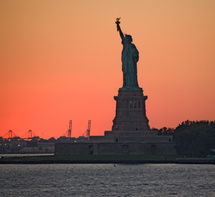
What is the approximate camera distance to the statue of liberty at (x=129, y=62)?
618 feet

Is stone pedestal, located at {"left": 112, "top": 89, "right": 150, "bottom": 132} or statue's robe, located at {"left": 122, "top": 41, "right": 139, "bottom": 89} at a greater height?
statue's robe, located at {"left": 122, "top": 41, "right": 139, "bottom": 89}

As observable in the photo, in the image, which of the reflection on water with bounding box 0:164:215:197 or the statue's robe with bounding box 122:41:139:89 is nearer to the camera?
the reflection on water with bounding box 0:164:215:197

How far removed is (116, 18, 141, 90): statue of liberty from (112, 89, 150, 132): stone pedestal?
2.14 metres

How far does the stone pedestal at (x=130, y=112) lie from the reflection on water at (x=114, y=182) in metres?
21.9

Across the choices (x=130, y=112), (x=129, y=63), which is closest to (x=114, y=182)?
(x=130, y=112)

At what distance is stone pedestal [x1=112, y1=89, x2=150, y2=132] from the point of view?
611ft

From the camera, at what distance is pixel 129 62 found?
7451 inches

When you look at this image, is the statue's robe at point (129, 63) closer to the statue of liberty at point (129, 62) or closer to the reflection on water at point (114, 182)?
the statue of liberty at point (129, 62)

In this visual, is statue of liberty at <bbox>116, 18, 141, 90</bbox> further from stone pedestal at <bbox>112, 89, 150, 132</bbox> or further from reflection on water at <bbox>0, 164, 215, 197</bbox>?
reflection on water at <bbox>0, 164, 215, 197</bbox>

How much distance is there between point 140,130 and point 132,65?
1718 centimetres

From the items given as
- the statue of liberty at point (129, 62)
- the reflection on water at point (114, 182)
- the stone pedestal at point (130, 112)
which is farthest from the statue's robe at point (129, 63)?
the reflection on water at point (114, 182)

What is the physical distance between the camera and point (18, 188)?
382 feet

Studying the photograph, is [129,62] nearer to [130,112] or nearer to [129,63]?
[129,63]

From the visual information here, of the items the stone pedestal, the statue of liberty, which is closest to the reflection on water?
the stone pedestal
